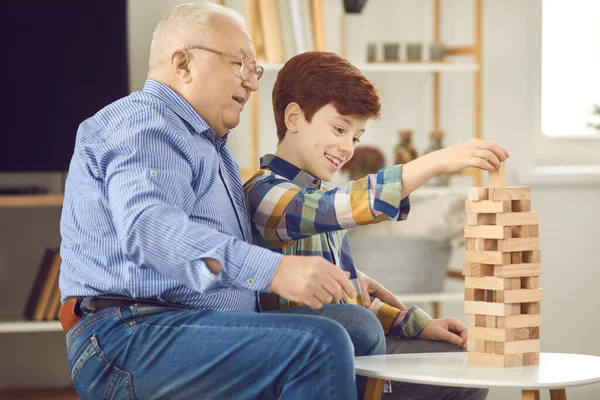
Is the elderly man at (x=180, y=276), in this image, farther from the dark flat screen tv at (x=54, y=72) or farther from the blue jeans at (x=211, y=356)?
the dark flat screen tv at (x=54, y=72)

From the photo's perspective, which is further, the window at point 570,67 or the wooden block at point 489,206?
the window at point 570,67

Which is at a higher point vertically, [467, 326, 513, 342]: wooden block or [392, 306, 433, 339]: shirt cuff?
[467, 326, 513, 342]: wooden block

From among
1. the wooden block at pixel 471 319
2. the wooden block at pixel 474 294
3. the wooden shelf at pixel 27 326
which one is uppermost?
the wooden block at pixel 474 294

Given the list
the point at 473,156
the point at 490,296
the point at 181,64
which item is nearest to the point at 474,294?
the point at 490,296

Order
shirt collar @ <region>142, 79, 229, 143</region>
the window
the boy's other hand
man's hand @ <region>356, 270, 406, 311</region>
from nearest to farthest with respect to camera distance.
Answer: the boy's other hand
shirt collar @ <region>142, 79, 229, 143</region>
man's hand @ <region>356, 270, 406, 311</region>
the window

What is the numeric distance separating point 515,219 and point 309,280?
0.42 metres

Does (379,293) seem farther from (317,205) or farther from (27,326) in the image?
(27,326)

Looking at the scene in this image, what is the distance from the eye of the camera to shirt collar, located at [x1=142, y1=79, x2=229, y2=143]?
4.56ft

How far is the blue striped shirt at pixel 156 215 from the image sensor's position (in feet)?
3.65

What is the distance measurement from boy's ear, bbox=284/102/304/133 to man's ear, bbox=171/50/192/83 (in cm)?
27


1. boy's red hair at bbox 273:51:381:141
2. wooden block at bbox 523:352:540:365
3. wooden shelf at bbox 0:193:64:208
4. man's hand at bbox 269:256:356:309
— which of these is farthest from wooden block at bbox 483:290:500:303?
wooden shelf at bbox 0:193:64:208

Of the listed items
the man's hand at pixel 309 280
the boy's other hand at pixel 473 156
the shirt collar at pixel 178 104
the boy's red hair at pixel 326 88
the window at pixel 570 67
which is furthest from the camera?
the window at pixel 570 67

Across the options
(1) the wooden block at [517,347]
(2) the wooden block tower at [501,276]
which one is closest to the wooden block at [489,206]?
(2) the wooden block tower at [501,276]

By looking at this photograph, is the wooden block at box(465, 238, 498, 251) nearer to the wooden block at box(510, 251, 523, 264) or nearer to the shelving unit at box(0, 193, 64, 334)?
the wooden block at box(510, 251, 523, 264)
